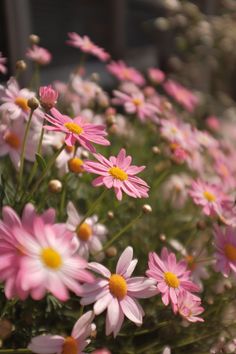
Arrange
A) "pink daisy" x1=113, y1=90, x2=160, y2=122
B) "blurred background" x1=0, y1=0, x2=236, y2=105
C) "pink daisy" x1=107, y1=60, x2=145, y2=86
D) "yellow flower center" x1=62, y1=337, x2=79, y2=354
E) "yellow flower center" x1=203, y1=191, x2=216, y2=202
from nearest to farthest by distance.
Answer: "yellow flower center" x1=62, y1=337, x2=79, y2=354
"yellow flower center" x1=203, y1=191, x2=216, y2=202
"pink daisy" x1=113, y1=90, x2=160, y2=122
"pink daisy" x1=107, y1=60, x2=145, y2=86
"blurred background" x1=0, y1=0, x2=236, y2=105

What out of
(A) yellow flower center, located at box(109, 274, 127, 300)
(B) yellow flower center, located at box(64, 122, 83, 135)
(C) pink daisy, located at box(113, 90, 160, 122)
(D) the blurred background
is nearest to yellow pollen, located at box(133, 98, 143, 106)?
(C) pink daisy, located at box(113, 90, 160, 122)

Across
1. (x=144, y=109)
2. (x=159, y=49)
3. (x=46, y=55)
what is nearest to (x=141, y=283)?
(x=144, y=109)

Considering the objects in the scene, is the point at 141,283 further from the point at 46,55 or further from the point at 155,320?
the point at 46,55

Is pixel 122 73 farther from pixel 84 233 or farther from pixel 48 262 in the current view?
pixel 48 262

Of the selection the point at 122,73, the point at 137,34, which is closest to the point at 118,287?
the point at 122,73

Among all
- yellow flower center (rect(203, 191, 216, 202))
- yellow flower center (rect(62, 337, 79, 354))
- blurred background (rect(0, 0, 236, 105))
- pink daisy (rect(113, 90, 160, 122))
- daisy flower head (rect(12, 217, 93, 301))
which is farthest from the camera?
blurred background (rect(0, 0, 236, 105))

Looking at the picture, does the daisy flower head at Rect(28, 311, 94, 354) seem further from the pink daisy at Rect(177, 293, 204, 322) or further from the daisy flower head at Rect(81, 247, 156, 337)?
the pink daisy at Rect(177, 293, 204, 322)
